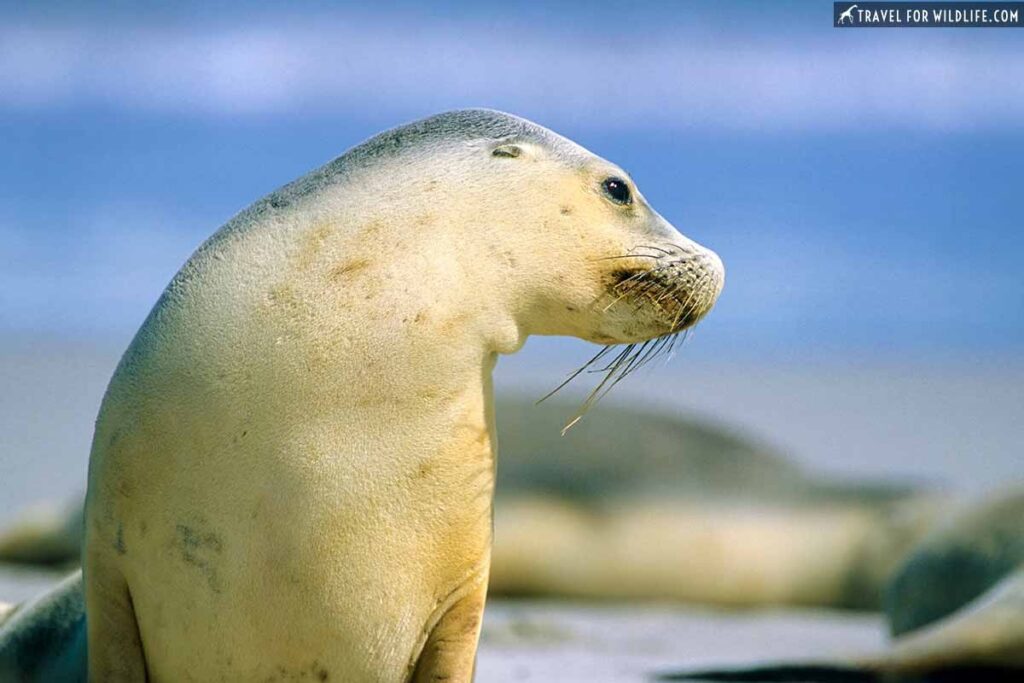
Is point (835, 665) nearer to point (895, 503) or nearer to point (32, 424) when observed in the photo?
point (895, 503)

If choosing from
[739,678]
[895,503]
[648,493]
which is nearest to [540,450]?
[648,493]

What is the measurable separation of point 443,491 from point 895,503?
19.5 feet

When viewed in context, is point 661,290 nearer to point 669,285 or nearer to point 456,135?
point 669,285

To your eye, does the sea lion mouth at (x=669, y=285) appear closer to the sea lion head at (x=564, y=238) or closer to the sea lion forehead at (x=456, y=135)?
the sea lion head at (x=564, y=238)

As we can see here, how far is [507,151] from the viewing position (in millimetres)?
3219

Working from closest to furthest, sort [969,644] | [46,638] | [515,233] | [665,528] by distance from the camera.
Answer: [515,233] < [46,638] < [969,644] < [665,528]

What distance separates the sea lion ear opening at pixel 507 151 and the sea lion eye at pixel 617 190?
192mm

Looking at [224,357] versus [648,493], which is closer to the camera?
[224,357]

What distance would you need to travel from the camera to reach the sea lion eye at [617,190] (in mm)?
3289

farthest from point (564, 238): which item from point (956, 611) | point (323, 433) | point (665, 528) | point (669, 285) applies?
point (665, 528)

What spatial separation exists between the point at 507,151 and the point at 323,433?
74 centimetres

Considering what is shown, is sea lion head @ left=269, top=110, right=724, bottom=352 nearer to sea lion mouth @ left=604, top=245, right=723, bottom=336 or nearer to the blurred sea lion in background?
sea lion mouth @ left=604, top=245, right=723, bottom=336

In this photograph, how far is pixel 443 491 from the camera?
9.74ft

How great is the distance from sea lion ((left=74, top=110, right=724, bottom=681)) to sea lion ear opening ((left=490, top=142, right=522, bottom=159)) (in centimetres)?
7
